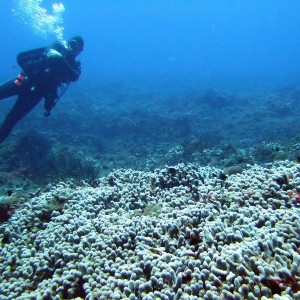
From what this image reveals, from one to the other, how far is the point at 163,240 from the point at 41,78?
27.8ft

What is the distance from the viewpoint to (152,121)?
2017 cm

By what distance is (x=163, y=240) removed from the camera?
3227 mm

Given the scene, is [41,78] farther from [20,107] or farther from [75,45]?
[75,45]

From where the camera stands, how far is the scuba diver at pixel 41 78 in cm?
967

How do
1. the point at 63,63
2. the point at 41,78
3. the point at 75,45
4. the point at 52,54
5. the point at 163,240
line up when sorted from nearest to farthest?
the point at 163,240 < the point at 52,54 < the point at 63,63 < the point at 41,78 < the point at 75,45

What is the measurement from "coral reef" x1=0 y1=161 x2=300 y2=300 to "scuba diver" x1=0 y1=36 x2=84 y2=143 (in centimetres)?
573

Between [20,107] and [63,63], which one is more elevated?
[63,63]

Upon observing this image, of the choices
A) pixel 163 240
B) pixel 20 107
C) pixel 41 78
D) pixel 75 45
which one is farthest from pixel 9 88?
pixel 163 240

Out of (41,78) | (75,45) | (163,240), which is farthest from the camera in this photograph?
(75,45)

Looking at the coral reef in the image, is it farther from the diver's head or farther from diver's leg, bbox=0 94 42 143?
the diver's head

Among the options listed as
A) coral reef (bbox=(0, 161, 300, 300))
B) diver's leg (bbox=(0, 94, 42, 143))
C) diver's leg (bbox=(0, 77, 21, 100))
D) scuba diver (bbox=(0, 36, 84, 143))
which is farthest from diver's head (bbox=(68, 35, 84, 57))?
coral reef (bbox=(0, 161, 300, 300))

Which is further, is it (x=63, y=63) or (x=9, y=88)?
(x=9, y=88)

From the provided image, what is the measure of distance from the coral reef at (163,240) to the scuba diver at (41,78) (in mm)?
5730

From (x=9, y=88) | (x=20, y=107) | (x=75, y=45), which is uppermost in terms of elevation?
(x=75, y=45)
